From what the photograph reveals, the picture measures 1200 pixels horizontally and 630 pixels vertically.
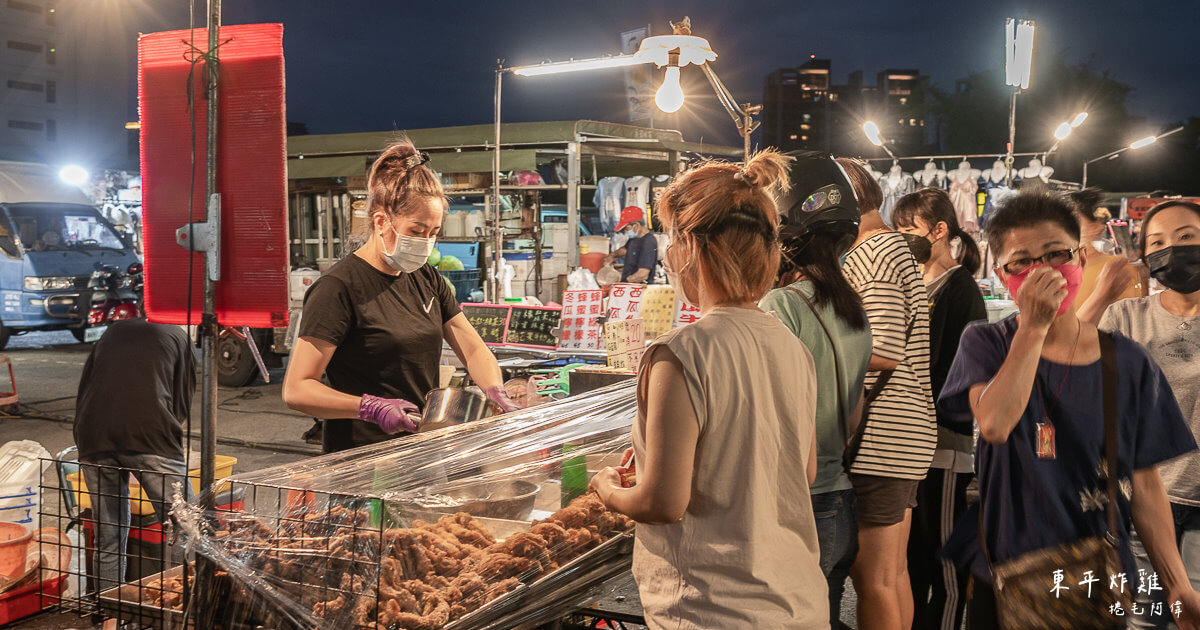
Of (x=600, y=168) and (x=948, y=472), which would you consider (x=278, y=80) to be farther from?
(x=600, y=168)

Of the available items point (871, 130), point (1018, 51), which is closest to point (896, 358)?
point (1018, 51)

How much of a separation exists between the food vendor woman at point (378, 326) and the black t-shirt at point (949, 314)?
197cm

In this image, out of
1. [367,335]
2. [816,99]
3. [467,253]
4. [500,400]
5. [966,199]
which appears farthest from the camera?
[816,99]

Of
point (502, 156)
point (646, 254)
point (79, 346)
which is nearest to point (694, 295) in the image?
point (646, 254)

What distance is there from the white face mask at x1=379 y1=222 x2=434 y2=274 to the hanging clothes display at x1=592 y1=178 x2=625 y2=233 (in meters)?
10.9

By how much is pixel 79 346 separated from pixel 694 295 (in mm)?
17692

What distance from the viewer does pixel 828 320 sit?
2.37 meters

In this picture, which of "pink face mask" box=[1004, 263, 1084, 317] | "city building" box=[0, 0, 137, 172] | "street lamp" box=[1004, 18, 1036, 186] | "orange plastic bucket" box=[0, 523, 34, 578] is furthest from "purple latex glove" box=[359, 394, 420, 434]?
"city building" box=[0, 0, 137, 172]

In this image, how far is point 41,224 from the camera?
1591 centimetres

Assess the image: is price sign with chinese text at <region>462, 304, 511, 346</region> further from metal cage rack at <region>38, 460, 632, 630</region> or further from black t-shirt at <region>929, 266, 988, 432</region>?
metal cage rack at <region>38, 460, 632, 630</region>

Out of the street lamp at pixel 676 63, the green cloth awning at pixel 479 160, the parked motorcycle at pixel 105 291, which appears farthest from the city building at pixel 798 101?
the street lamp at pixel 676 63

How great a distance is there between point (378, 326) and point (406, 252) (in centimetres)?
29

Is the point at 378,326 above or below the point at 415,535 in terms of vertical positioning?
above

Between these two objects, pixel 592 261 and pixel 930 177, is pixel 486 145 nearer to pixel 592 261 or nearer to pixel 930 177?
pixel 592 261
